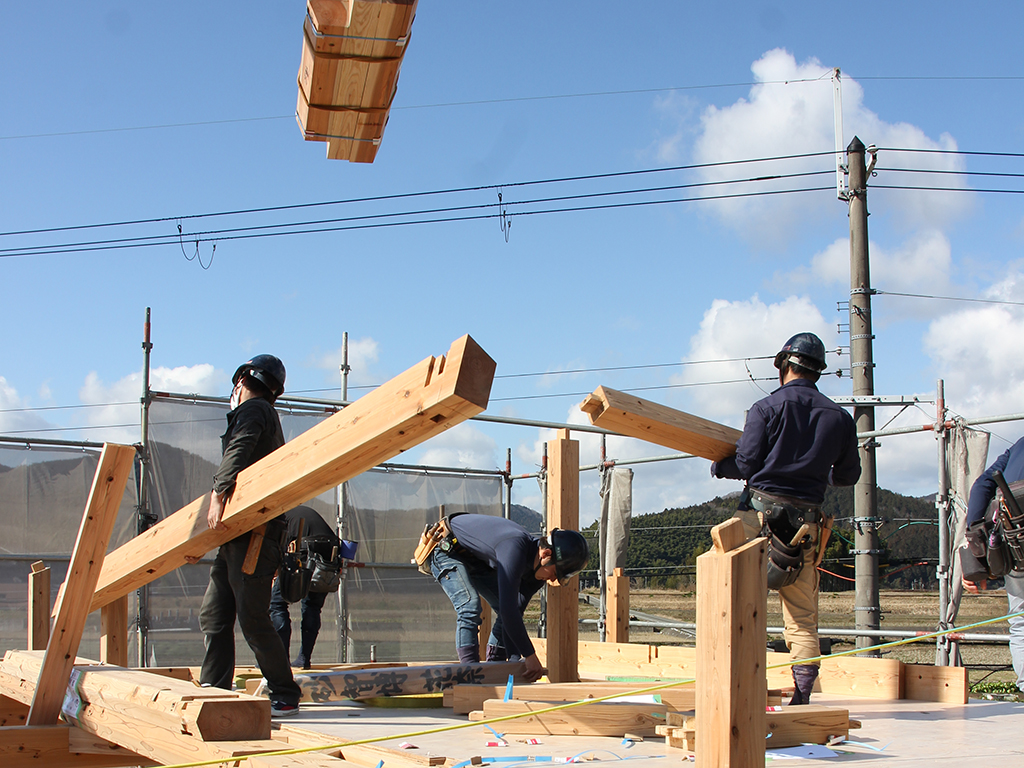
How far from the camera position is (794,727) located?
3.78 m

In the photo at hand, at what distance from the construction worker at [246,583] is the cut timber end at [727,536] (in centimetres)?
281

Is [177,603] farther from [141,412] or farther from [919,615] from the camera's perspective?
[919,615]

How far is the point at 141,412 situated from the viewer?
854cm

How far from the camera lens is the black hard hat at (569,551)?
5.49 m

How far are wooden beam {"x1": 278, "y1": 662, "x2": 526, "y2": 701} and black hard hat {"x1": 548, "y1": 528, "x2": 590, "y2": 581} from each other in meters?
0.64

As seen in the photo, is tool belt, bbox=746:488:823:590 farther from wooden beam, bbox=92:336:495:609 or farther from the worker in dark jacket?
the worker in dark jacket

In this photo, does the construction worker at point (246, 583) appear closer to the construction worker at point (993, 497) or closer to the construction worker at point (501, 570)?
the construction worker at point (501, 570)

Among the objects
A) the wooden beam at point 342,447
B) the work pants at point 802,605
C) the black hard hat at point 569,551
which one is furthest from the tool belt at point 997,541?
the wooden beam at point 342,447

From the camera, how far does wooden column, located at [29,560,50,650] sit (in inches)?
183

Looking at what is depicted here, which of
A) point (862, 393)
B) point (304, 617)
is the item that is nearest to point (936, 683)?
point (304, 617)

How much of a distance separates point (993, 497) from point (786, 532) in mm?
1591

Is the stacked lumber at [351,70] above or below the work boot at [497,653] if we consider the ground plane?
above

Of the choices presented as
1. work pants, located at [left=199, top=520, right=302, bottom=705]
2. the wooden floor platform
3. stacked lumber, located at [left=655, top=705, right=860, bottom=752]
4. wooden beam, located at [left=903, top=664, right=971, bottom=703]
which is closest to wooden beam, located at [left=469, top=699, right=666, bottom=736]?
the wooden floor platform

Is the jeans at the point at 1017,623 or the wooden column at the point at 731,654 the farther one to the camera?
the jeans at the point at 1017,623
